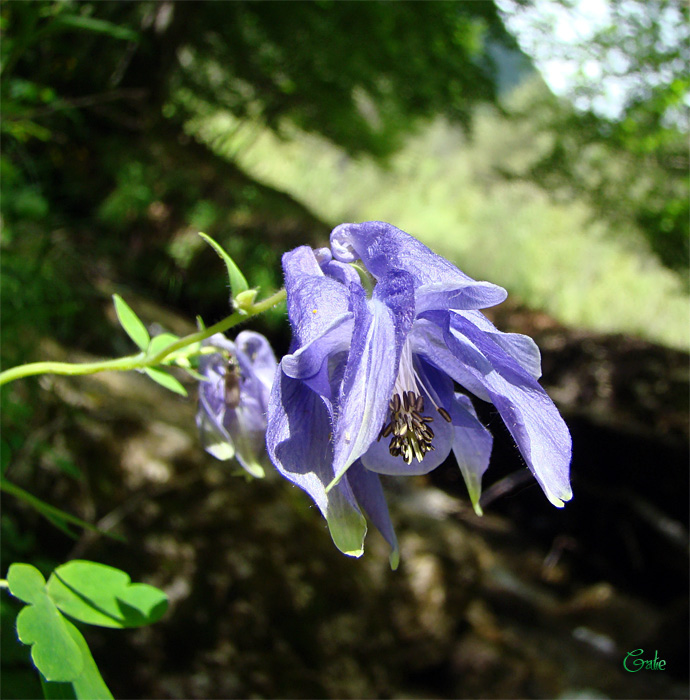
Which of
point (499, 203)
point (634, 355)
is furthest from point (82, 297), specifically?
point (499, 203)

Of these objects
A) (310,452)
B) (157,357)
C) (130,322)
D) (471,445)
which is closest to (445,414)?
(471,445)

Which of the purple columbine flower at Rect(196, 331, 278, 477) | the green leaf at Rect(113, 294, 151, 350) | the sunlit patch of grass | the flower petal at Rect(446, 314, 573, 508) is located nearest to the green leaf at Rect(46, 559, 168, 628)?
the purple columbine flower at Rect(196, 331, 278, 477)

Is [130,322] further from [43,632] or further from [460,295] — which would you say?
[460,295]

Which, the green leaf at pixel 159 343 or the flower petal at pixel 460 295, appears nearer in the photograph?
the flower petal at pixel 460 295

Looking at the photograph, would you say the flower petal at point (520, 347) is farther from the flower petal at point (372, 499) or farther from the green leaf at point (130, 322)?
the green leaf at point (130, 322)

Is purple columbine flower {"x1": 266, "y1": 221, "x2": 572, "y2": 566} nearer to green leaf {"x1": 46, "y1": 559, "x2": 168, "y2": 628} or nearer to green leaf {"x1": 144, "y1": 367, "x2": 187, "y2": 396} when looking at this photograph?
green leaf {"x1": 144, "y1": 367, "x2": 187, "y2": 396}

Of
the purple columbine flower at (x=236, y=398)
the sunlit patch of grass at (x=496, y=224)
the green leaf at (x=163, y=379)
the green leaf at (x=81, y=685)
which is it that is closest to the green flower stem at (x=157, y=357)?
the green leaf at (x=163, y=379)
